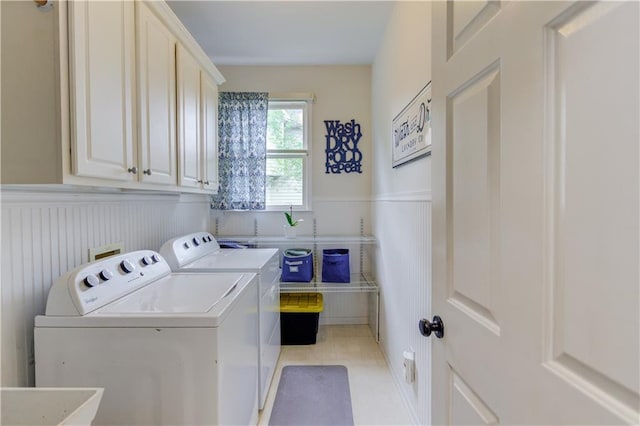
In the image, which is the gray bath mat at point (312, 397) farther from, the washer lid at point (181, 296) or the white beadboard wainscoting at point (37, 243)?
the white beadboard wainscoting at point (37, 243)

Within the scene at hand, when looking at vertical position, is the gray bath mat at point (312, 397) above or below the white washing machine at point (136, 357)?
below

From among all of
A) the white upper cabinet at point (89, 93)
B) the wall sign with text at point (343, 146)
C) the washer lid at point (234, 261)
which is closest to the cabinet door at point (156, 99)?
the white upper cabinet at point (89, 93)

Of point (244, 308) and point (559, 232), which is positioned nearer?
point (559, 232)

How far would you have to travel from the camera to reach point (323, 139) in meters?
3.20

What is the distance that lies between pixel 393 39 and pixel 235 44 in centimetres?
135

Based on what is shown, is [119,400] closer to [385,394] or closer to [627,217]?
[627,217]

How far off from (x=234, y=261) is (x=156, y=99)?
40.9 inches

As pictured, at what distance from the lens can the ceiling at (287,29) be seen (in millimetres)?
2205

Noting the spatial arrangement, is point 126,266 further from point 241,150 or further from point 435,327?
point 241,150

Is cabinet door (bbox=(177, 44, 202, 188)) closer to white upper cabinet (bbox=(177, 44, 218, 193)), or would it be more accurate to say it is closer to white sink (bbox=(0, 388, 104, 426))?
white upper cabinet (bbox=(177, 44, 218, 193))

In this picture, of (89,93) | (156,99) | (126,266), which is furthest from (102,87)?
(126,266)

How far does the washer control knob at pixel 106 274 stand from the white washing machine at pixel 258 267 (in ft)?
1.69

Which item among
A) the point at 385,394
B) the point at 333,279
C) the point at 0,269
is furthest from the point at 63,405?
the point at 333,279

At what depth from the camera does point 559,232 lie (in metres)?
0.49
